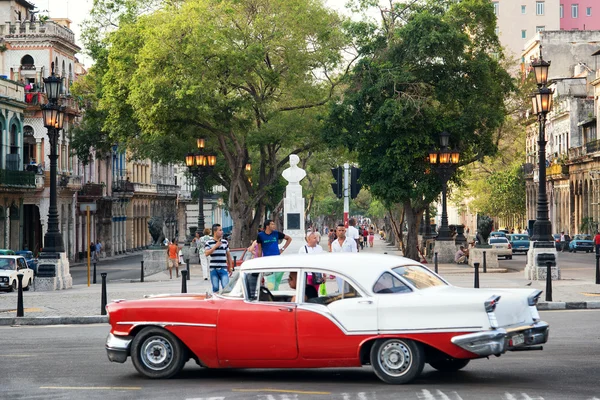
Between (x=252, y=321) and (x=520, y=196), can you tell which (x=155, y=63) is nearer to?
(x=252, y=321)

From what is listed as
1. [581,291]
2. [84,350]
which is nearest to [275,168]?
[581,291]

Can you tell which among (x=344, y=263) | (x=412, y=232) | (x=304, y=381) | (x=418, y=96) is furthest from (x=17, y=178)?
(x=344, y=263)

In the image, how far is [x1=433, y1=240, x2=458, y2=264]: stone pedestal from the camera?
46931 millimetres

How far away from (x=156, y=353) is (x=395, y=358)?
117 inches

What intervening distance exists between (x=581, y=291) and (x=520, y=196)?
72.1 m

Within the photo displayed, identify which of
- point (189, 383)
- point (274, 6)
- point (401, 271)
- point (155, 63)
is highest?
point (274, 6)

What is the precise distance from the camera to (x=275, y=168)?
54.8 meters

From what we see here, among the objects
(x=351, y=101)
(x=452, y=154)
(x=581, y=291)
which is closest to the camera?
(x=581, y=291)

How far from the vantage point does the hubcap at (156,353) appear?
12922 millimetres

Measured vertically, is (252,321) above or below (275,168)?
below

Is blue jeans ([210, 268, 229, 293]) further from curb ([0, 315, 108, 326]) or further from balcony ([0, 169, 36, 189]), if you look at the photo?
balcony ([0, 169, 36, 189])

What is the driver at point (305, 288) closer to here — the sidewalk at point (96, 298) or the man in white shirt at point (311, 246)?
the man in white shirt at point (311, 246)

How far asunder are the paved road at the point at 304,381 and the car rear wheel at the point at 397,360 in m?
0.12

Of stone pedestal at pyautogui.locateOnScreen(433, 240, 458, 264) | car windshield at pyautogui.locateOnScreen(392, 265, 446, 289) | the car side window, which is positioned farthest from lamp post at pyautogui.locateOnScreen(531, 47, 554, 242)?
the car side window
